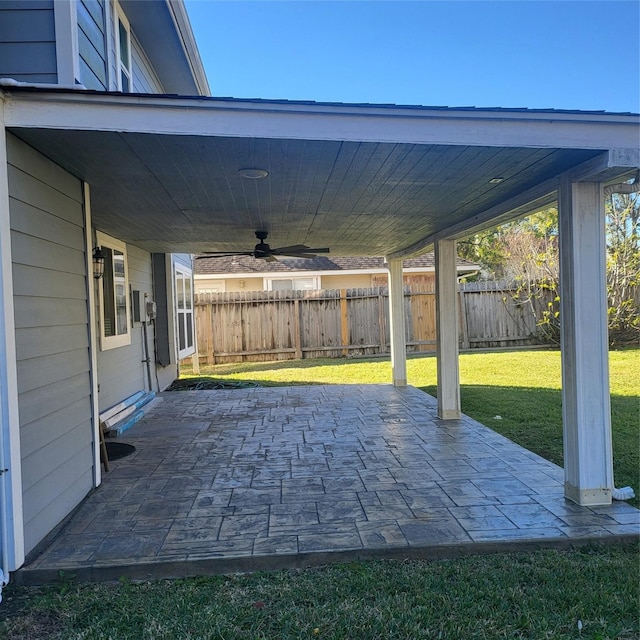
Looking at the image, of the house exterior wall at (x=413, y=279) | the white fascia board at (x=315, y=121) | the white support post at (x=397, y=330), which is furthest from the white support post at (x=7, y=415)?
the house exterior wall at (x=413, y=279)

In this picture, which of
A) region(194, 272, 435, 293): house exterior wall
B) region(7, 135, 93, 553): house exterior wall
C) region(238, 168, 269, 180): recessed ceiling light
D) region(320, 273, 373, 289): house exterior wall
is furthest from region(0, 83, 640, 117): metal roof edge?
region(320, 273, 373, 289): house exterior wall

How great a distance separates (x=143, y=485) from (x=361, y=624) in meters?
2.41

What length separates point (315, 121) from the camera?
2.77 m

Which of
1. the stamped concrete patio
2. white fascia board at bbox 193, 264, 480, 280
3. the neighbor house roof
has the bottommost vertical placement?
the stamped concrete patio

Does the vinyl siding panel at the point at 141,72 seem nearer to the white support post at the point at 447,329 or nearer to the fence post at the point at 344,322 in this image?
the white support post at the point at 447,329

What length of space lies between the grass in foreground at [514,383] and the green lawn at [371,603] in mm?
1311

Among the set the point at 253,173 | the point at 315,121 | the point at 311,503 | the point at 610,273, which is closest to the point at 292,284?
the point at 610,273

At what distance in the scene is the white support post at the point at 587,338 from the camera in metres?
3.28

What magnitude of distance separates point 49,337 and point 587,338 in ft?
12.2

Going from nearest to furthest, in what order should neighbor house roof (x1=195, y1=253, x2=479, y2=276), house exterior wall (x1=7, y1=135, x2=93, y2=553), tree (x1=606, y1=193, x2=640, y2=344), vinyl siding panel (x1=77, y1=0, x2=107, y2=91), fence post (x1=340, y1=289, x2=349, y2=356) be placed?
1. house exterior wall (x1=7, y1=135, x2=93, y2=553)
2. vinyl siding panel (x1=77, y1=0, x2=107, y2=91)
3. tree (x1=606, y1=193, x2=640, y2=344)
4. fence post (x1=340, y1=289, x2=349, y2=356)
5. neighbor house roof (x1=195, y1=253, x2=479, y2=276)

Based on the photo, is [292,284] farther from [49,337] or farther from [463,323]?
[49,337]

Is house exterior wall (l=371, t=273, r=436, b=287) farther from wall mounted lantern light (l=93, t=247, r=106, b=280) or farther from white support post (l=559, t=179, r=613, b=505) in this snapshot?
white support post (l=559, t=179, r=613, b=505)

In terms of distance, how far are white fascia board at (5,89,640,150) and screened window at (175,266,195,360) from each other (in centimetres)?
660

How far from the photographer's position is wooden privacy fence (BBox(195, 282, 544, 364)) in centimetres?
1291
